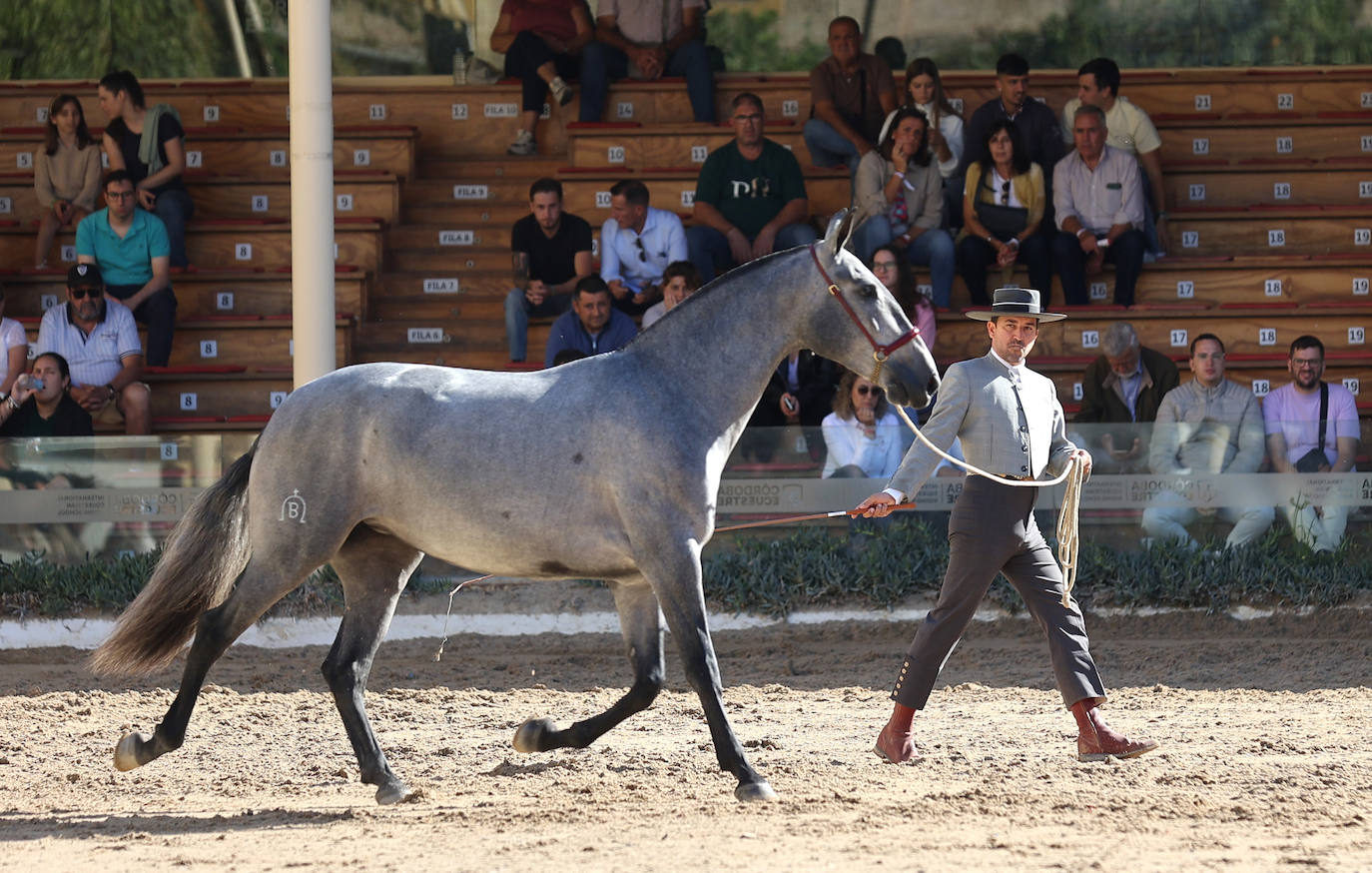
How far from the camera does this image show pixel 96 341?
35.7 ft

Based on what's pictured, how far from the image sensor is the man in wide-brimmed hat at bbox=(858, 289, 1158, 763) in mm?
5938

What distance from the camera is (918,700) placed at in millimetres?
6055

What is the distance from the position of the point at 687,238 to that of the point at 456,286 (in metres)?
2.35

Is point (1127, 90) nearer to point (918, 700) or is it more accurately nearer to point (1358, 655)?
point (1358, 655)

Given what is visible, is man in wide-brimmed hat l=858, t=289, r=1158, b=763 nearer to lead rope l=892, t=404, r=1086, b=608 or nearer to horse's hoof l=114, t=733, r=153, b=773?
lead rope l=892, t=404, r=1086, b=608

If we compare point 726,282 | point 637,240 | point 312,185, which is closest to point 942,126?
point 637,240

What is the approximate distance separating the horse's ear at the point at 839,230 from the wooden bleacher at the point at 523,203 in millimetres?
5811

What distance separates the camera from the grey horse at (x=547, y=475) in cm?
563

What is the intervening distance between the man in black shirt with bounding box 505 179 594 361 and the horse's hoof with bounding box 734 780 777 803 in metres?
6.42

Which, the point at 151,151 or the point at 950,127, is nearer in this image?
the point at 151,151

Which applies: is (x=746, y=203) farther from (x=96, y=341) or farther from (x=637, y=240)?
(x=96, y=341)

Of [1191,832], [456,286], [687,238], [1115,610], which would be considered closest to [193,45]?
[456,286]

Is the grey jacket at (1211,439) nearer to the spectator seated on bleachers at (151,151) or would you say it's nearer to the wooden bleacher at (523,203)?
the wooden bleacher at (523,203)

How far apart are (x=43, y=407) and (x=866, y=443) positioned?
505 cm
